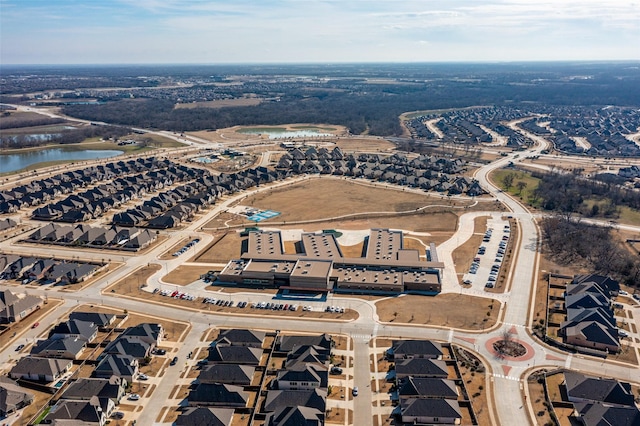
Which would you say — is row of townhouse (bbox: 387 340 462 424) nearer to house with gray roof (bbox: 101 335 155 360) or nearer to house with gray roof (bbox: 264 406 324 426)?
house with gray roof (bbox: 264 406 324 426)

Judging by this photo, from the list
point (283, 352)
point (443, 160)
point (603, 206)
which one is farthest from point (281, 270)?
point (443, 160)

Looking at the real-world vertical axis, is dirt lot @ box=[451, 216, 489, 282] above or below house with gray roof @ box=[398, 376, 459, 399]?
above

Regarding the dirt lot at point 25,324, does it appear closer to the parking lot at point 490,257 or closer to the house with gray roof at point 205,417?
the house with gray roof at point 205,417

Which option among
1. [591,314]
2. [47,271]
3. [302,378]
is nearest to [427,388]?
[302,378]

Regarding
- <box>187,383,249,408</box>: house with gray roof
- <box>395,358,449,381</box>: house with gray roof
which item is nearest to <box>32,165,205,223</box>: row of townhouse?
<box>187,383,249,408</box>: house with gray roof

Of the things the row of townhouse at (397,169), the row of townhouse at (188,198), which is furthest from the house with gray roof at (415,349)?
the row of townhouse at (397,169)

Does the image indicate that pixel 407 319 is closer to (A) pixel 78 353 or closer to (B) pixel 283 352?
(B) pixel 283 352

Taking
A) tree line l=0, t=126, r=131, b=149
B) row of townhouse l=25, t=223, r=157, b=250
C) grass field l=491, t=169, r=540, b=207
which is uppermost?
tree line l=0, t=126, r=131, b=149
